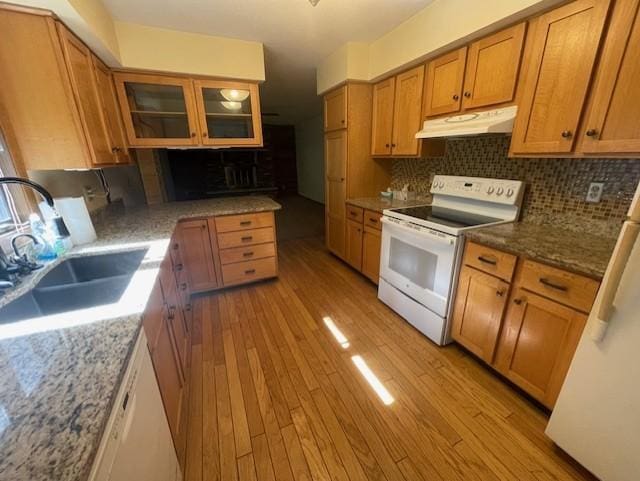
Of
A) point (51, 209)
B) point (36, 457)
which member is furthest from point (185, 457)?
point (51, 209)

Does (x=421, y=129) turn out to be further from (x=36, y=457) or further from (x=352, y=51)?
(x=36, y=457)

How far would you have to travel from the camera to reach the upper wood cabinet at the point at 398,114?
7.39 feet

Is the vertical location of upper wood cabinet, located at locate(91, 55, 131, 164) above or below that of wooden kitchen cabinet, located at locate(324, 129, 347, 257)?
above

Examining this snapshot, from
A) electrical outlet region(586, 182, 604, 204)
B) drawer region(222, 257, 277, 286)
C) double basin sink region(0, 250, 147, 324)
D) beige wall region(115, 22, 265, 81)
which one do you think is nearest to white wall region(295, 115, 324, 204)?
beige wall region(115, 22, 265, 81)

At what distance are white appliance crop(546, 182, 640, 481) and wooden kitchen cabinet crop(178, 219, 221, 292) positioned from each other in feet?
8.55

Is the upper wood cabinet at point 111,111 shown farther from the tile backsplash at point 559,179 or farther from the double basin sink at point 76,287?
the tile backsplash at point 559,179

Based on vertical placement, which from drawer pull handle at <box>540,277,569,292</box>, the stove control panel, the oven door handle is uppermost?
the stove control panel

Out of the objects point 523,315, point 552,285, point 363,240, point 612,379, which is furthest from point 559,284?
point 363,240

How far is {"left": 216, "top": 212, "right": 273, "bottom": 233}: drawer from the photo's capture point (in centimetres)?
250

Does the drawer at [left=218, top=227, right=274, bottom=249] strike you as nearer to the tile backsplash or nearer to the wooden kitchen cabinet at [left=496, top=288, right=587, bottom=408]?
the tile backsplash

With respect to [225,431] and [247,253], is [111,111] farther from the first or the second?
[225,431]

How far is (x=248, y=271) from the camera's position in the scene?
276 centimetres

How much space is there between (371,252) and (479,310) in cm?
120

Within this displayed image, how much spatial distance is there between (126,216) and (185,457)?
2.02 m
